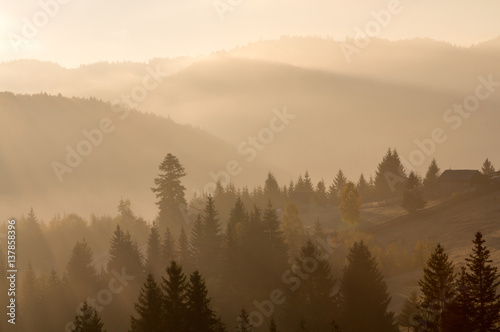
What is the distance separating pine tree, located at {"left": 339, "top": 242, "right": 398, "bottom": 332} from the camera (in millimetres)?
52406

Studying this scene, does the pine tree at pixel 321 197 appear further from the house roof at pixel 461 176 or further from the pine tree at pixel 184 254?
the pine tree at pixel 184 254

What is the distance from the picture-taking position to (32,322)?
2955 inches

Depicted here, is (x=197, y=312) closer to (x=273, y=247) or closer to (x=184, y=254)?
(x=273, y=247)

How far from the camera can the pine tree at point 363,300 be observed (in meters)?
52.4

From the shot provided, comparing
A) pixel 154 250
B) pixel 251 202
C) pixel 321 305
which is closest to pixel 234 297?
pixel 321 305

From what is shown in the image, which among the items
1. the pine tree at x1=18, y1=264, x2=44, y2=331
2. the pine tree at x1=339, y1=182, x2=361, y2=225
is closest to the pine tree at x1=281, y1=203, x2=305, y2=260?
the pine tree at x1=339, y1=182, x2=361, y2=225

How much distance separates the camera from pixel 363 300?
53.3 metres

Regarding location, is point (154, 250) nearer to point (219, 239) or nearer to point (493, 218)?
point (219, 239)

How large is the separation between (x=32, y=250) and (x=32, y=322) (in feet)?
156

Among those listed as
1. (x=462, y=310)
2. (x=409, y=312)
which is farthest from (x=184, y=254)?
(x=462, y=310)

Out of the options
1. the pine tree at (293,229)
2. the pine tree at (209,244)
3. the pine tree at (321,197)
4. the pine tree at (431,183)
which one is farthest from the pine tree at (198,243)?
the pine tree at (431,183)

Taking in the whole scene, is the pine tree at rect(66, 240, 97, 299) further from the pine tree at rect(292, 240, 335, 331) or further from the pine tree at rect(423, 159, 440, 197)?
the pine tree at rect(423, 159, 440, 197)

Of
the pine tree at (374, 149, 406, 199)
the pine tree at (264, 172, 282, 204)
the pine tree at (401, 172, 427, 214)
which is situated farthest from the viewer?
the pine tree at (264, 172, 282, 204)

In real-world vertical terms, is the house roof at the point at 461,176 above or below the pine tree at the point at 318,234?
above
